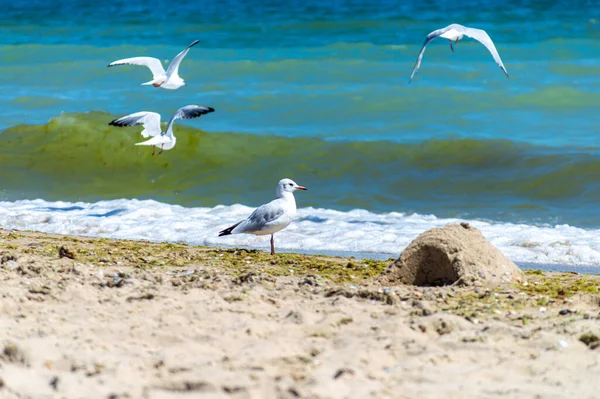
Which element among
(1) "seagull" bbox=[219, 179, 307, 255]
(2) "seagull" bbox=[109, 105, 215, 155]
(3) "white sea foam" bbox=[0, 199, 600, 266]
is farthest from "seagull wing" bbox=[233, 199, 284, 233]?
(2) "seagull" bbox=[109, 105, 215, 155]

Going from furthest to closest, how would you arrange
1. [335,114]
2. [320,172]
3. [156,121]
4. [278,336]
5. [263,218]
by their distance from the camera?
1. [335,114]
2. [320,172]
3. [156,121]
4. [263,218]
5. [278,336]

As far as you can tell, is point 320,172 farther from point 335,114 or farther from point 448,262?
point 448,262

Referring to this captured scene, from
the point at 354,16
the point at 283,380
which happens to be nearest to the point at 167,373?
the point at 283,380

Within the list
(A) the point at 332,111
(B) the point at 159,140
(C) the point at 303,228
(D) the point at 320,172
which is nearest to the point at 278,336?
(C) the point at 303,228

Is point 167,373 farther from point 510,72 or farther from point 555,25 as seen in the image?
point 555,25

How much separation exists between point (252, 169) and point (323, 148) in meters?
1.43

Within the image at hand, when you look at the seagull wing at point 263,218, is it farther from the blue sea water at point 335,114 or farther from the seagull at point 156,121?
the seagull at point 156,121

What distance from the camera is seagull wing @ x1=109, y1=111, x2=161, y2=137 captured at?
35.6 ft

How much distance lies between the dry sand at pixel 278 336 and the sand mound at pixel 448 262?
17 centimetres

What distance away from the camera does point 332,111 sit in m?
16.7

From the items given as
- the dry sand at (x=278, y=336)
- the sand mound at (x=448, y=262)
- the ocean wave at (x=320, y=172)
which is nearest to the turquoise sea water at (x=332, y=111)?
the ocean wave at (x=320, y=172)

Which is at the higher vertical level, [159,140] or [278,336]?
[159,140]

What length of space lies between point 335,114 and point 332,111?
0.82 ft

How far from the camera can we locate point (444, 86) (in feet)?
60.4
